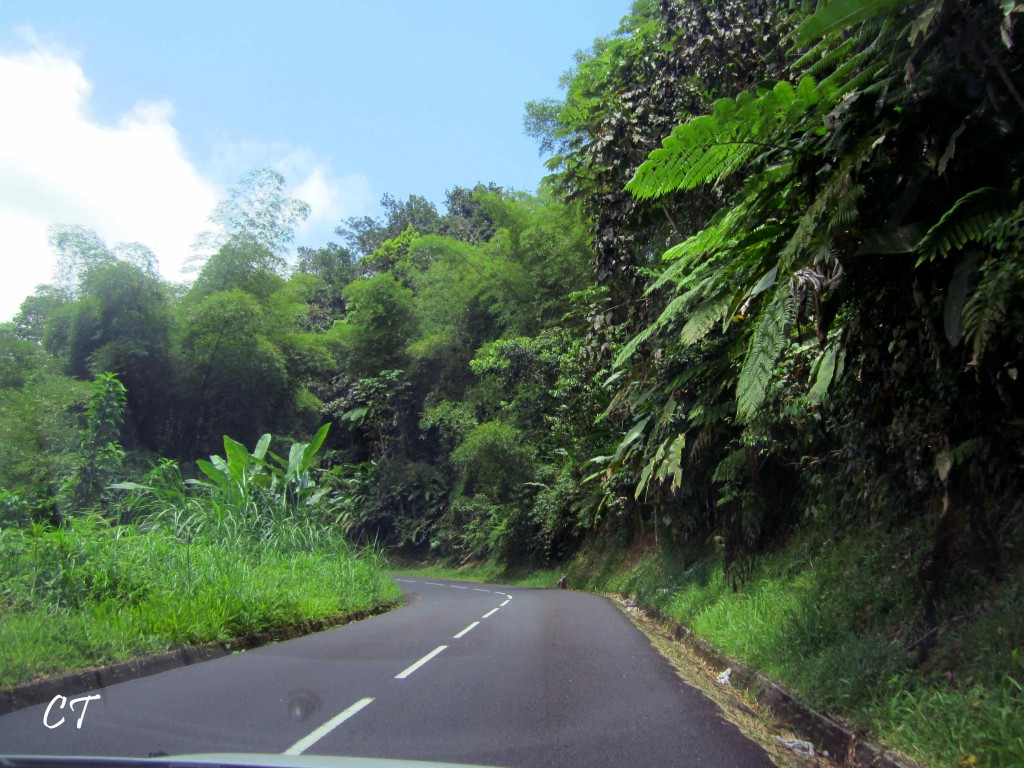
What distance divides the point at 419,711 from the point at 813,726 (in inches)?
111

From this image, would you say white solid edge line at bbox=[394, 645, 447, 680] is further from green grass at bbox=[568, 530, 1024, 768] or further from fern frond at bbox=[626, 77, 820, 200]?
fern frond at bbox=[626, 77, 820, 200]

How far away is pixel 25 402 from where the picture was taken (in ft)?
49.5

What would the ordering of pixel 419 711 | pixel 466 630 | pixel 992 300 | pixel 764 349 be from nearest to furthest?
pixel 992 300 < pixel 764 349 < pixel 419 711 < pixel 466 630

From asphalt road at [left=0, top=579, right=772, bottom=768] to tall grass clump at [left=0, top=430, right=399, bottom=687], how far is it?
0.60m

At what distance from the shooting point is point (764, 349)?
5.27m

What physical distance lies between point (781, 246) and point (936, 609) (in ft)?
9.50

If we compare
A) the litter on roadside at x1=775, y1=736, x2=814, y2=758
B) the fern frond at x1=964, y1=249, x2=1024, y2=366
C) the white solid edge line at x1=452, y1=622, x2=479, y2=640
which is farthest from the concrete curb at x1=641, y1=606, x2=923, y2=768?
the white solid edge line at x1=452, y1=622, x2=479, y2=640

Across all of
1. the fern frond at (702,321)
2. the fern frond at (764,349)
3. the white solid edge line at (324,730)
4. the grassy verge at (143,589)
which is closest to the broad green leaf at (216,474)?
the grassy verge at (143,589)

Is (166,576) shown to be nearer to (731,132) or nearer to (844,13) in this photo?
(731,132)

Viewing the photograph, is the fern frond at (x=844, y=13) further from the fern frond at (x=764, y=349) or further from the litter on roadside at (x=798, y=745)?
the litter on roadside at (x=798, y=745)

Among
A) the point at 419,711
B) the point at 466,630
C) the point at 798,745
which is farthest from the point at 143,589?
the point at 798,745

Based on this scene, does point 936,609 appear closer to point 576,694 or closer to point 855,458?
point 855,458

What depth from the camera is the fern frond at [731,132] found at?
555cm

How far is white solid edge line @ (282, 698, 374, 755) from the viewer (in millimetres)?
4748
